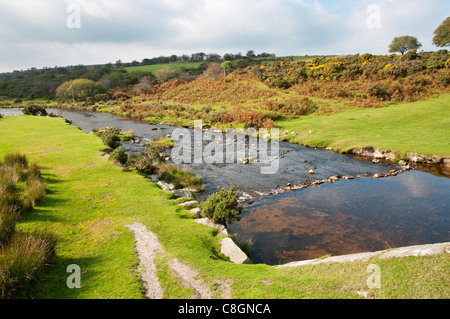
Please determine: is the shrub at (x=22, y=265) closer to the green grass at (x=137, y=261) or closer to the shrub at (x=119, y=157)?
the green grass at (x=137, y=261)

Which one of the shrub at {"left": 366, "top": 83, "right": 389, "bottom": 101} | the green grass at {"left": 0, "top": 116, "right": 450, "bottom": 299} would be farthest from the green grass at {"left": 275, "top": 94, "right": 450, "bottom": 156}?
the green grass at {"left": 0, "top": 116, "right": 450, "bottom": 299}

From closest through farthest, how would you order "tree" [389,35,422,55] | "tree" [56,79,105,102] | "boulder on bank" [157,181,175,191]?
1. "boulder on bank" [157,181,175,191]
2. "tree" [389,35,422,55]
3. "tree" [56,79,105,102]

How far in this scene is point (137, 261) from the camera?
7570 millimetres

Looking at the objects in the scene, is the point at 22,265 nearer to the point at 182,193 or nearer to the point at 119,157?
the point at 182,193

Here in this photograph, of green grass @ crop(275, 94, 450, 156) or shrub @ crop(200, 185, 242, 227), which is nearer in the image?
shrub @ crop(200, 185, 242, 227)

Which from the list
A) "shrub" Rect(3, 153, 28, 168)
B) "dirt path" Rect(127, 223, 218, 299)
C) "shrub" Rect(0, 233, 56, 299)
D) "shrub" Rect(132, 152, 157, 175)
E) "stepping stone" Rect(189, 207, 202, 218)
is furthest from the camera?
"shrub" Rect(132, 152, 157, 175)

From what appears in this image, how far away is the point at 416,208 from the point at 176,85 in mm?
78900

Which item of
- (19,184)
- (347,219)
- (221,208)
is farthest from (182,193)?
(347,219)

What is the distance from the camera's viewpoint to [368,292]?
5.29 m

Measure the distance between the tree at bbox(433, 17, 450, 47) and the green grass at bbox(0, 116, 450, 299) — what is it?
253ft

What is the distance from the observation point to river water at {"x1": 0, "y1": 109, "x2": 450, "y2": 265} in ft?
35.4

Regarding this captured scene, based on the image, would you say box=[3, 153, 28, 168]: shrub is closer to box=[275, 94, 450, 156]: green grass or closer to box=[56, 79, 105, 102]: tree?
box=[275, 94, 450, 156]: green grass

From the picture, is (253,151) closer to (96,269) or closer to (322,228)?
(322,228)

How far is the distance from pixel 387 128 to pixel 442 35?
2089 inches
